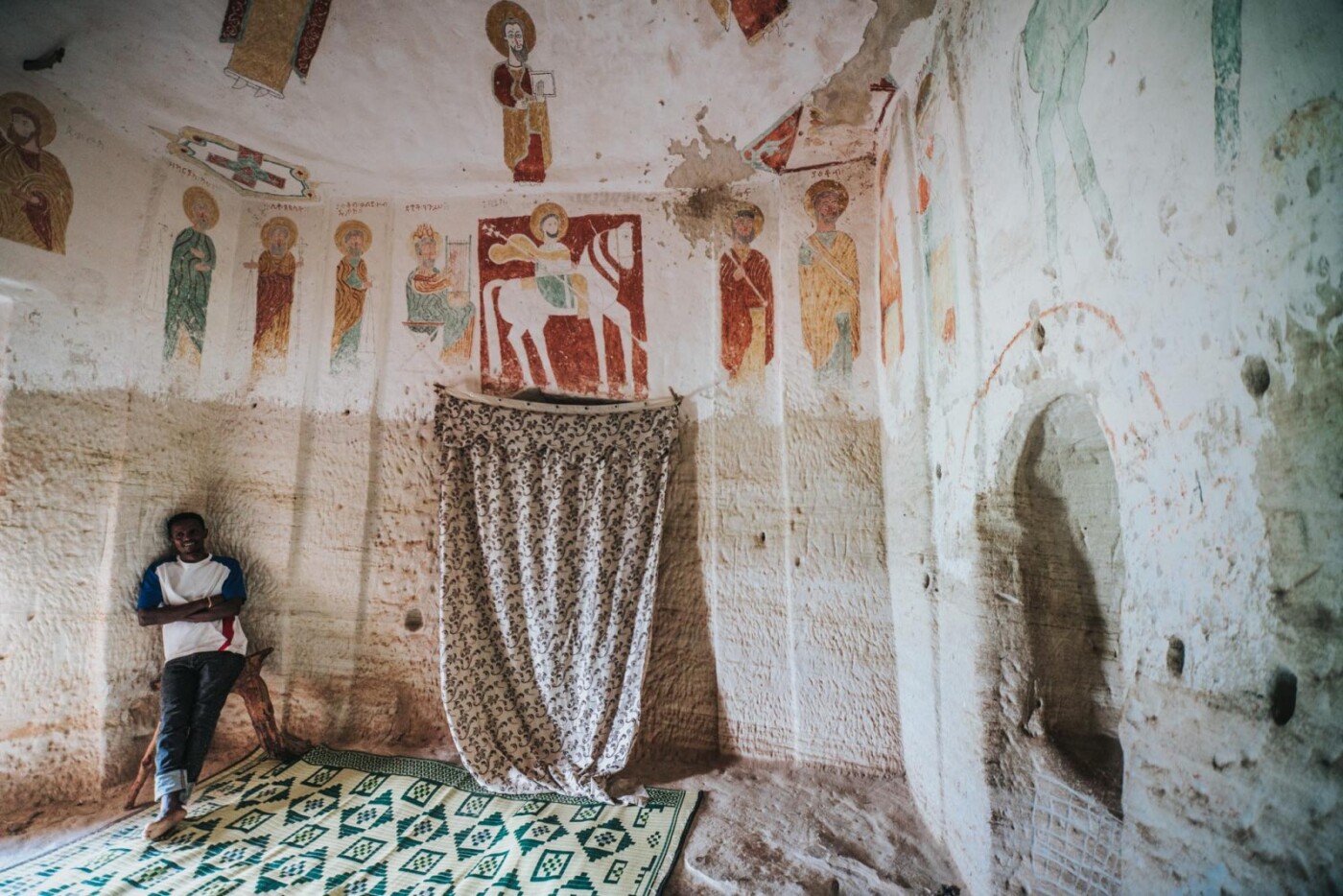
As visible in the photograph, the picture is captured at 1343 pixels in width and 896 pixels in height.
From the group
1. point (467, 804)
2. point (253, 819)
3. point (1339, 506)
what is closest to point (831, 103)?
point (1339, 506)

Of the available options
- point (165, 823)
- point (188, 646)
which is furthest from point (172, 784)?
point (188, 646)

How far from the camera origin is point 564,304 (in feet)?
13.3

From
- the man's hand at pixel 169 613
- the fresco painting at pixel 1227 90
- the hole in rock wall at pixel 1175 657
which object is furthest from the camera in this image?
the man's hand at pixel 169 613

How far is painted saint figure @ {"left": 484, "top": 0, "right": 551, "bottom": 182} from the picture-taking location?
3.00m

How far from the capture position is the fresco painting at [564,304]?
13.1ft

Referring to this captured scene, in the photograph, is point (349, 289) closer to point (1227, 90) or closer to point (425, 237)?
point (425, 237)

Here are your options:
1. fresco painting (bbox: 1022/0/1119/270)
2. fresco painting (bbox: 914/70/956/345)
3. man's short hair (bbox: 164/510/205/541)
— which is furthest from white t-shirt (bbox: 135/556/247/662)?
fresco painting (bbox: 1022/0/1119/270)

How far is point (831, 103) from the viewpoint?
3.34m

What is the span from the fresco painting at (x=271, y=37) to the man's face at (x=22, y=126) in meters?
1.06

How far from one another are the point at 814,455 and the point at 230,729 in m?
3.99

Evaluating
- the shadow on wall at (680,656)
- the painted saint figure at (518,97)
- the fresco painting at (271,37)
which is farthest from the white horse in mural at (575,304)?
the fresco painting at (271,37)

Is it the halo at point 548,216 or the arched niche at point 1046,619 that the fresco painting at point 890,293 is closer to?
the arched niche at point 1046,619

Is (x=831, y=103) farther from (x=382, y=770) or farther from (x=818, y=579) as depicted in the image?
→ (x=382, y=770)

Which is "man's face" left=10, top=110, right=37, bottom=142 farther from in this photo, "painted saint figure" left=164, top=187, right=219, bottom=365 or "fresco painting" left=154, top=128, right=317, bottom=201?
"painted saint figure" left=164, top=187, right=219, bottom=365
